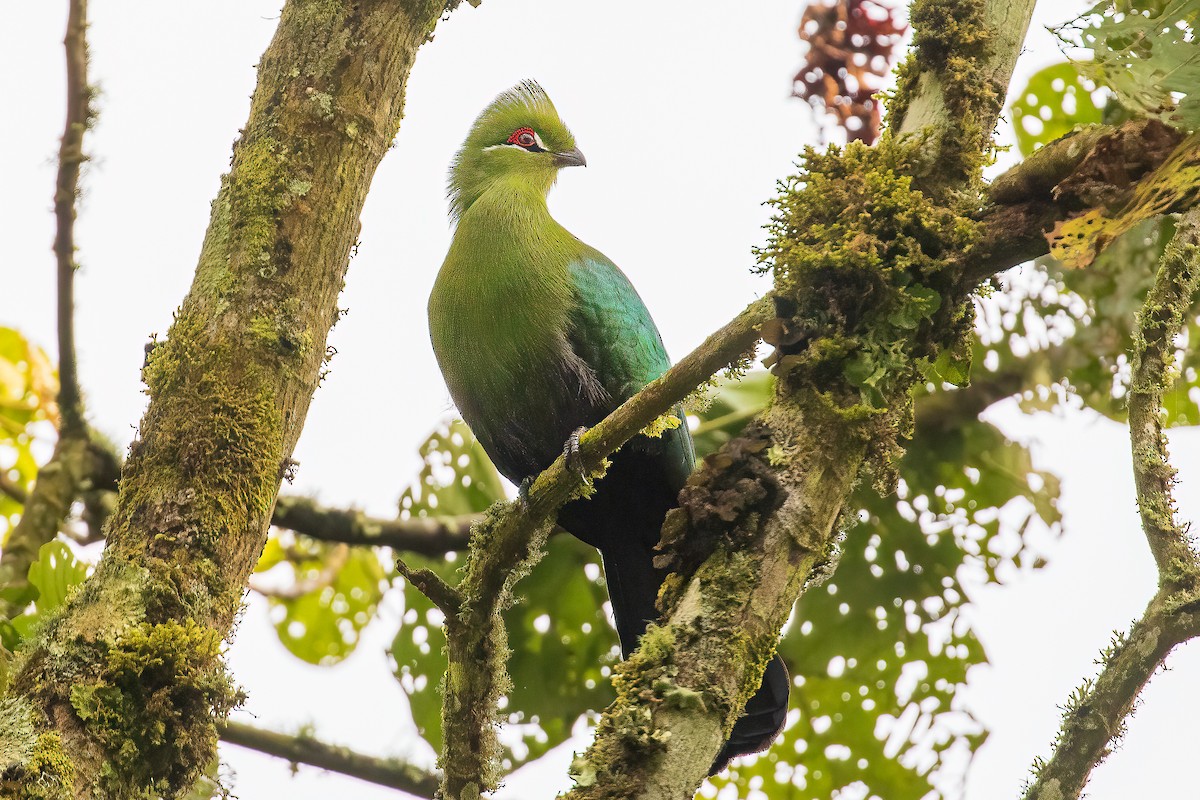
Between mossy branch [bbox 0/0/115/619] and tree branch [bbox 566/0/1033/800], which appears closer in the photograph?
tree branch [bbox 566/0/1033/800]

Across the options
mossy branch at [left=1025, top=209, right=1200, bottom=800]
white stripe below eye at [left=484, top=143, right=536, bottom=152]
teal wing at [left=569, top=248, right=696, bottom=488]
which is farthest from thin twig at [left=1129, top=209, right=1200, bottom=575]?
white stripe below eye at [left=484, top=143, right=536, bottom=152]

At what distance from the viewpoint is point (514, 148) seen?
5023mm

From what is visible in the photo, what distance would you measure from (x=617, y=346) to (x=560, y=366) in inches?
9.0

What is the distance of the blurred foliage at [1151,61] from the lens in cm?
182

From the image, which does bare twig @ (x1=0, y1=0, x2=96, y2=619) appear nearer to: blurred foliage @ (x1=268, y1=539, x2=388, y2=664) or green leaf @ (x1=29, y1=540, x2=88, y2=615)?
green leaf @ (x1=29, y1=540, x2=88, y2=615)

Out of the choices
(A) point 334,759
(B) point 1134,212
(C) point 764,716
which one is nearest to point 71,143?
(A) point 334,759

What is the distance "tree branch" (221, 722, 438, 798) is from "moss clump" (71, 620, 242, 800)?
51.0 inches

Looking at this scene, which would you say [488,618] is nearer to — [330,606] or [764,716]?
[764,716]

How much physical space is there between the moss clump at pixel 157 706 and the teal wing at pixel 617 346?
74.1 inches

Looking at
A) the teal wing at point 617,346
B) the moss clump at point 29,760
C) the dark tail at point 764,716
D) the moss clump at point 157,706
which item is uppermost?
the teal wing at point 617,346

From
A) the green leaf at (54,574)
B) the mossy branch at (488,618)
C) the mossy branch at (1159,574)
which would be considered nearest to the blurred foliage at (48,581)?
the green leaf at (54,574)

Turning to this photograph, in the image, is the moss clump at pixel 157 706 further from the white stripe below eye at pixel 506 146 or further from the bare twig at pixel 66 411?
the white stripe below eye at pixel 506 146

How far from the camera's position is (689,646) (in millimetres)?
2053

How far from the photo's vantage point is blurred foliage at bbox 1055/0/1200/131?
1815 mm
